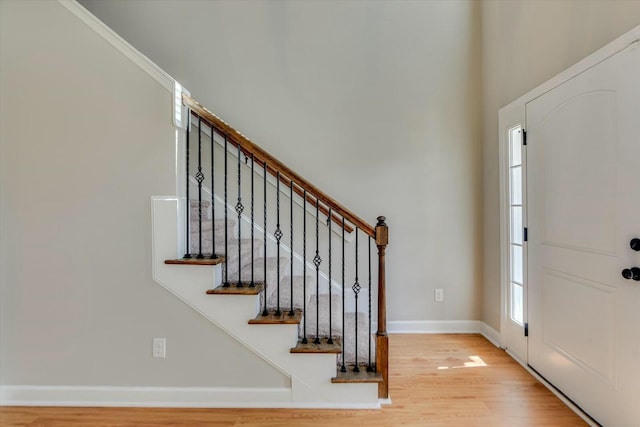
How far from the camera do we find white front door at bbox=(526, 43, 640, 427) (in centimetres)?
156

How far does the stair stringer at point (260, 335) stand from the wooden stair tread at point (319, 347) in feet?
0.12

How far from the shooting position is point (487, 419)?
178 centimetres

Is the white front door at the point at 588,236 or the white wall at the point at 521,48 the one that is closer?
the white front door at the point at 588,236

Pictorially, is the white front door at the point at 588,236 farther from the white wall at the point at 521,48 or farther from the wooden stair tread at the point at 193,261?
the wooden stair tread at the point at 193,261

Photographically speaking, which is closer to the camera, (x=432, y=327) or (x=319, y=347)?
(x=319, y=347)

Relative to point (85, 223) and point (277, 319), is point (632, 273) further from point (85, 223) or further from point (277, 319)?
point (85, 223)

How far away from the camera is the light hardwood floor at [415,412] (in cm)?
177

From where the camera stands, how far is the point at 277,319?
6.27ft

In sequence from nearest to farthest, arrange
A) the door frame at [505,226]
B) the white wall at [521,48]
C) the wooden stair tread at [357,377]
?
the white wall at [521,48], the wooden stair tread at [357,377], the door frame at [505,226]

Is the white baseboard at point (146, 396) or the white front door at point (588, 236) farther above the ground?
the white front door at point (588, 236)

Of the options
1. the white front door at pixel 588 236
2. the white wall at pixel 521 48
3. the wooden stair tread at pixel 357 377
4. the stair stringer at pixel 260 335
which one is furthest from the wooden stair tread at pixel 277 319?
the white wall at pixel 521 48

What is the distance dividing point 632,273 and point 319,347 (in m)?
1.69

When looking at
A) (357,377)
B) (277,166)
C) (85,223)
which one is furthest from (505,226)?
(85,223)

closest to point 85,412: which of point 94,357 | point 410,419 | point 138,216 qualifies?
point 94,357
